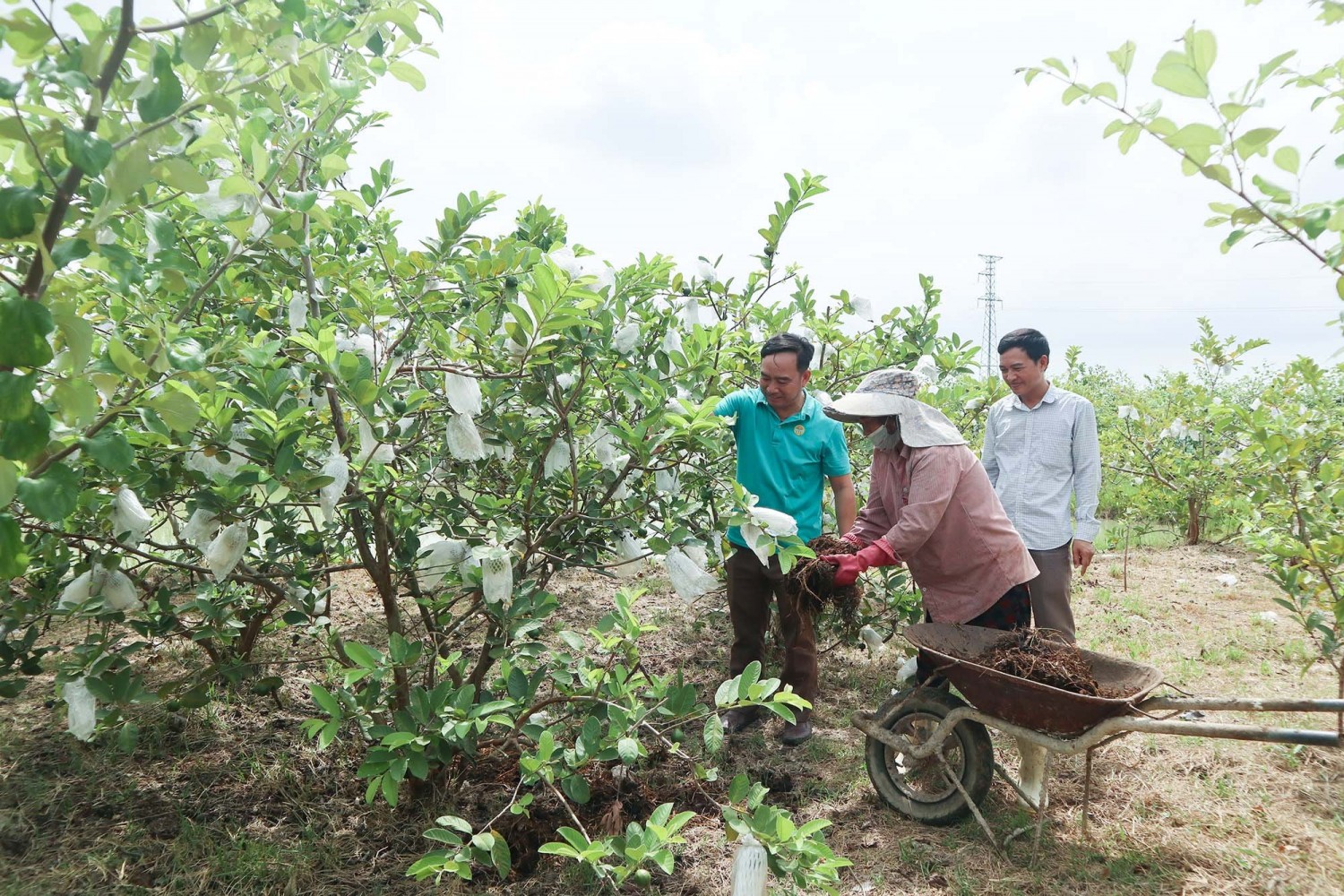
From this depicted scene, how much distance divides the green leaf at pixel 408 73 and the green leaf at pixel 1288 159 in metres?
1.51

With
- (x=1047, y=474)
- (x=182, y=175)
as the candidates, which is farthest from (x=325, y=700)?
(x=1047, y=474)

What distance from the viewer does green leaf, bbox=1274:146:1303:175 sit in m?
1.13

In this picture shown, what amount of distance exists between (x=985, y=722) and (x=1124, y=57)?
1856 mm

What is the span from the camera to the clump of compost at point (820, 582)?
2.82m

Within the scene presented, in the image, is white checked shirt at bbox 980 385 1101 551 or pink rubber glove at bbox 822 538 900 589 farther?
white checked shirt at bbox 980 385 1101 551

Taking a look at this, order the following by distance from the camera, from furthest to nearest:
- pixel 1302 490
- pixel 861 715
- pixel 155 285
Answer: pixel 1302 490 → pixel 861 715 → pixel 155 285

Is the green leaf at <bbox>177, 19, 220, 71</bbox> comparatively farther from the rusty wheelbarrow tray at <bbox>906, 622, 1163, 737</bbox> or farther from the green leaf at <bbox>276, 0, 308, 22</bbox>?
the rusty wheelbarrow tray at <bbox>906, 622, 1163, 737</bbox>

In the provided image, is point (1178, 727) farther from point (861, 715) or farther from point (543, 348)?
point (543, 348)

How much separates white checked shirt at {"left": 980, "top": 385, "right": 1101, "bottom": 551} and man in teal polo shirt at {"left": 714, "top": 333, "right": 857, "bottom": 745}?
2.18 ft

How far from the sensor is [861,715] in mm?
2764

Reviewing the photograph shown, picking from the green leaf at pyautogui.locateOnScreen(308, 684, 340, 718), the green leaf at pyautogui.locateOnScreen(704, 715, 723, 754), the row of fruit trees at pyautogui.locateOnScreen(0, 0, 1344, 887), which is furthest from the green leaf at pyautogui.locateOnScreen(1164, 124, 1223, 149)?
the green leaf at pyautogui.locateOnScreen(308, 684, 340, 718)

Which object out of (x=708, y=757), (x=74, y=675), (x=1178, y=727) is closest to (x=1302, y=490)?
(x=1178, y=727)

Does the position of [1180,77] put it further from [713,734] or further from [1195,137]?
[713,734]

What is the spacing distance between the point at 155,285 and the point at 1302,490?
169 inches
